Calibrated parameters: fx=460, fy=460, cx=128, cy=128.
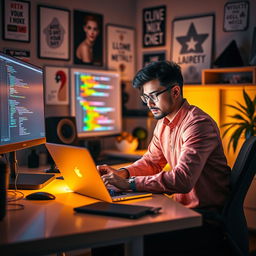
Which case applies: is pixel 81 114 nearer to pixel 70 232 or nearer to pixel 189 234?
pixel 189 234

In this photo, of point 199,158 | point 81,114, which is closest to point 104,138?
point 81,114

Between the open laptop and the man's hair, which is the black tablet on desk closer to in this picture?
the open laptop

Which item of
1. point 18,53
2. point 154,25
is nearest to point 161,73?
point 18,53

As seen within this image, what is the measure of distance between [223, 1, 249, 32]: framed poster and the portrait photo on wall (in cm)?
107

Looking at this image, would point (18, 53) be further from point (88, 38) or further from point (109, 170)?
point (109, 170)

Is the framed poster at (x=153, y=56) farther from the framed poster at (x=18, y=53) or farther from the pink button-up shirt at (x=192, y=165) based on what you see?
the pink button-up shirt at (x=192, y=165)

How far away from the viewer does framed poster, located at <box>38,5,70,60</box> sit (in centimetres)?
344

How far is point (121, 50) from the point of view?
4145mm

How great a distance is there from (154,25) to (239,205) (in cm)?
258

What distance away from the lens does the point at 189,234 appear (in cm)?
189

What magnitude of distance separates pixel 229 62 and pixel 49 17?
4.86 feet

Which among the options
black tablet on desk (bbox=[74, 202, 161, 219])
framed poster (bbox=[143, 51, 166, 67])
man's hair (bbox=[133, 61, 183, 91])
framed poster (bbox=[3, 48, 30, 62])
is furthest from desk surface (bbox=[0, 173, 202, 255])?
framed poster (bbox=[143, 51, 166, 67])

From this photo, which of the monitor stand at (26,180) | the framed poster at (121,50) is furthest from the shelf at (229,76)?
the monitor stand at (26,180)

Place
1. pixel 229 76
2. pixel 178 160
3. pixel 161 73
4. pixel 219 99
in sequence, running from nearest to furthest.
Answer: pixel 178 160
pixel 161 73
pixel 219 99
pixel 229 76
